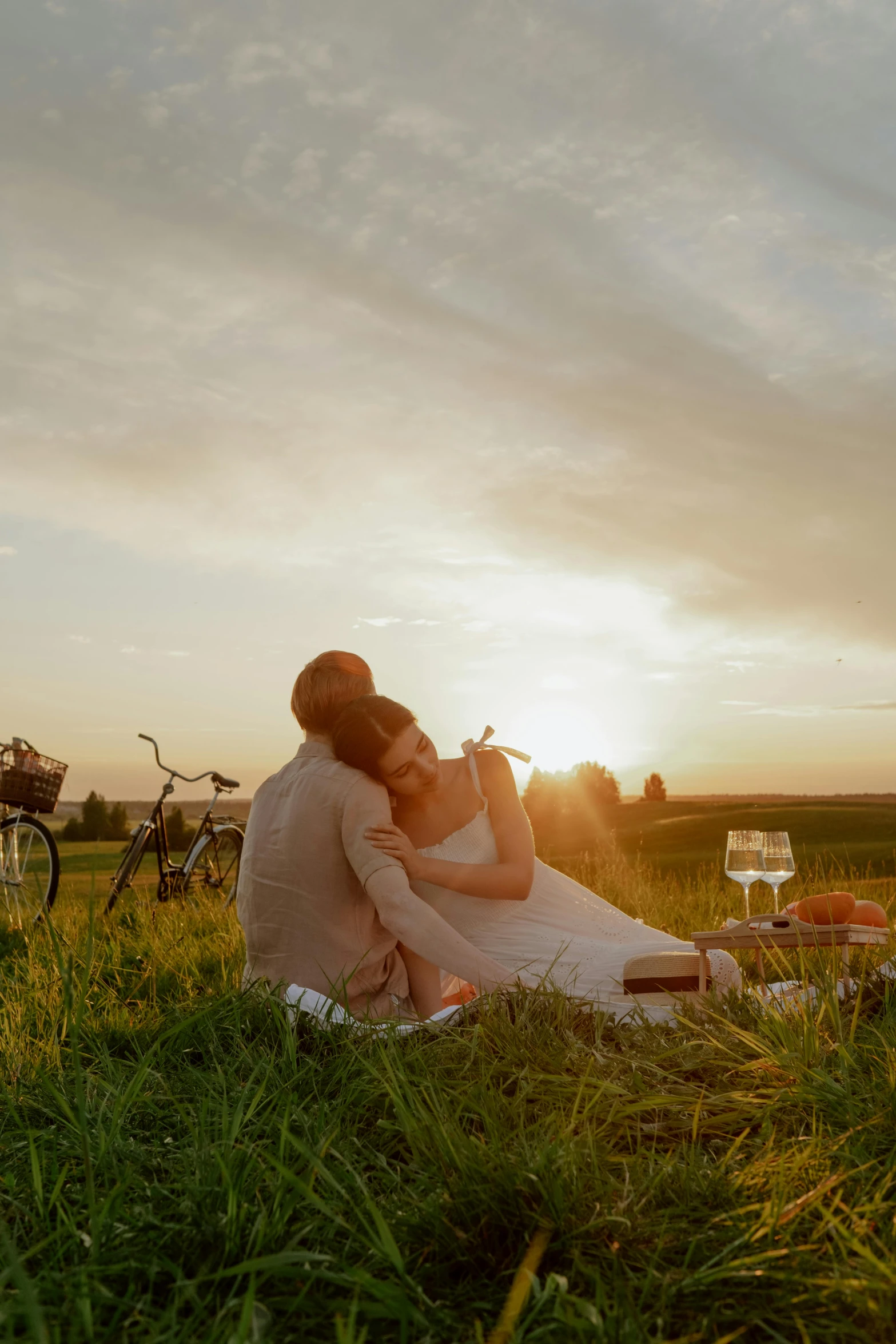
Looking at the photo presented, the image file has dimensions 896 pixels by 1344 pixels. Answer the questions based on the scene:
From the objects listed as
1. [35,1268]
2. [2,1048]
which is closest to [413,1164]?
[35,1268]

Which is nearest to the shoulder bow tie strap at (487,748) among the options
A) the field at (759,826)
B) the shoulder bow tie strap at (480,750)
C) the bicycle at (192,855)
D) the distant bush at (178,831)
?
the shoulder bow tie strap at (480,750)

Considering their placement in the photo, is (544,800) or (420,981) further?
(544,800)

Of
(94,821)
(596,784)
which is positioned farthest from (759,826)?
(94,821)

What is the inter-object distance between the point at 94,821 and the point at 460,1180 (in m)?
32.3

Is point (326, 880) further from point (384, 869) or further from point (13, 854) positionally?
point (13, 854)

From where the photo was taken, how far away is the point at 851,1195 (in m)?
1.99

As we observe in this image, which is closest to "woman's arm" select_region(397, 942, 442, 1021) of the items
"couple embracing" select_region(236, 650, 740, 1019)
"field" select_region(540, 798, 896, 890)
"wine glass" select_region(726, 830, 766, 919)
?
"couple embracing" select_region(236, 650, 740, 1019)

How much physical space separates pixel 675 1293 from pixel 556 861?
8716 millimetres

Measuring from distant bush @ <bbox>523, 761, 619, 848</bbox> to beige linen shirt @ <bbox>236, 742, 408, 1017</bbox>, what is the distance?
1230 centimetres

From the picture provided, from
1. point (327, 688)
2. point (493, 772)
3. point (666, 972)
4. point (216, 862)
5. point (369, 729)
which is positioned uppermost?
point (327, 688)

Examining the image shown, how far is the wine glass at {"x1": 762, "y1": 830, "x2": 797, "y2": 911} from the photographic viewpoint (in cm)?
424

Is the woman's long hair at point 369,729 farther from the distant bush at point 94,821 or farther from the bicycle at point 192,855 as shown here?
the distant bush at point 94,821

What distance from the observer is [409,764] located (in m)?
3.55

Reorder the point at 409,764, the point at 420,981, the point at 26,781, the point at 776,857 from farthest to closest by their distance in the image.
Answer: the point at 26,781
the point at 776,857
the point at 420,981
the point at 409,764
